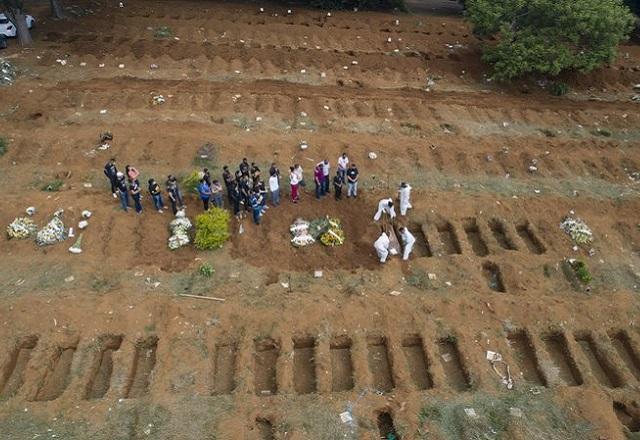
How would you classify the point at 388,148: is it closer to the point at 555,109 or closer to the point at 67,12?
the point at 555,109

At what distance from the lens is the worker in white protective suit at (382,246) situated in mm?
11367

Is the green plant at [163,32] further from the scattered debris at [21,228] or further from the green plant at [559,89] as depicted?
the green plant at [559,89]

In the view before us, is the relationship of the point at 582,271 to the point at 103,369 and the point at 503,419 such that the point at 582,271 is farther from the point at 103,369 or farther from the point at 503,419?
the point at 103,369

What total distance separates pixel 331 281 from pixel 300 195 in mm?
3118

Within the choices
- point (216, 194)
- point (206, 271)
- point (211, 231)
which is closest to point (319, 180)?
point (216, 194)

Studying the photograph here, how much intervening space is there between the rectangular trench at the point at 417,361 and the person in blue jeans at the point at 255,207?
185 inches

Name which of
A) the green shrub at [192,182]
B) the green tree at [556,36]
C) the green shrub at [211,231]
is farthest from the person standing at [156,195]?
the green tree at [556,36]

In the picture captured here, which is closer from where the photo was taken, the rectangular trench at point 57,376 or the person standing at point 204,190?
the rectangular trench at point 57,376

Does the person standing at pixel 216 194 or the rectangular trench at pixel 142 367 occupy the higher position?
the person standing at pixel 216 194

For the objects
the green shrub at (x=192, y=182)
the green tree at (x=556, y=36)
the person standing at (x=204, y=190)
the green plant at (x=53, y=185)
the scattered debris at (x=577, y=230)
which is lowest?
the green plant at (x=53, y=185)

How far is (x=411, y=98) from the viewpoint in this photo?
A: 1798 cm

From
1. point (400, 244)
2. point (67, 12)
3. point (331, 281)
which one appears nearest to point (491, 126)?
point (400, 244)

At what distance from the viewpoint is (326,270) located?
11570mm

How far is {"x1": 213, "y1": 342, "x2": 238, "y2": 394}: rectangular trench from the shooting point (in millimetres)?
9422
